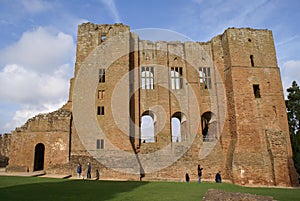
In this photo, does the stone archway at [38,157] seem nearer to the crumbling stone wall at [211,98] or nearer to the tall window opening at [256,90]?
the crumbling stone wall at [211,98]

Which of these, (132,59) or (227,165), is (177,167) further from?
(132,59)

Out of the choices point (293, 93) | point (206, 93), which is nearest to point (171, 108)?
point (206, 93)

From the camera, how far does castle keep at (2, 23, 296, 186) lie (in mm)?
17781

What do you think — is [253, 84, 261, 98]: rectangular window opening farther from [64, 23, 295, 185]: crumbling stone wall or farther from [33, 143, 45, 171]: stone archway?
[33, 143, 45, 171]: stone archway

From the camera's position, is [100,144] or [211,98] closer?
[100,144]

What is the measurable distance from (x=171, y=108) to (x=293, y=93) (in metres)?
12.4

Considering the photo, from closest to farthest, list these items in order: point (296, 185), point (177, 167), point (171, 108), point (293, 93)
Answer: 1. point (296, 185)
2. point (177, 167)
3. point (171, 108)
4. point (293, 93)

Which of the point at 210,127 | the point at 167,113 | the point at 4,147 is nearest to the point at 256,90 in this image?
the point at 210,127

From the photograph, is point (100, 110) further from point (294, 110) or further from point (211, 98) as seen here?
point (294, 110)

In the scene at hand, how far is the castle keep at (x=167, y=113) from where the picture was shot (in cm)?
1778

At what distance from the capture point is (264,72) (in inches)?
797

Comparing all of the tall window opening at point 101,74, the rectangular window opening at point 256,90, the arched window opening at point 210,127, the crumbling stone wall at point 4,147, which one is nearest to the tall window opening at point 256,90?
the rectangular window opening at point 256,90

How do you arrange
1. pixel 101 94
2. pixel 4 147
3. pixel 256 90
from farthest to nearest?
pixel 4 147 < pixel 256 90 < pixel 101 94

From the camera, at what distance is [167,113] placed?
21047 mm
